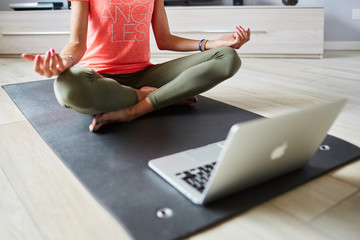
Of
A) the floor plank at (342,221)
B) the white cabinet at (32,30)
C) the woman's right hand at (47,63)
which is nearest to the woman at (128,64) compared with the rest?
the woman's right hand at (47,63)

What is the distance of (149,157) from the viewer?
109 cm

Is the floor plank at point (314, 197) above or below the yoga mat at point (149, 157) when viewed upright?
below

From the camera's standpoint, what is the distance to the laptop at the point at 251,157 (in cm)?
71

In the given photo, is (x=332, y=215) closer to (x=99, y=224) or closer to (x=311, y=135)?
(x=311, y=135)

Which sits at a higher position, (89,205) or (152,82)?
(152,82)

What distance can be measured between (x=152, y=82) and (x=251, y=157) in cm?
87

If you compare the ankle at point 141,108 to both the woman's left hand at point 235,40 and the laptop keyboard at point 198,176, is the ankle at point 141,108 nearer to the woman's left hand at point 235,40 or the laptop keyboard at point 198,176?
the woman's left hand at point 235,40

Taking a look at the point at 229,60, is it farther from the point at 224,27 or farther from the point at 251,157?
the point at 224,27

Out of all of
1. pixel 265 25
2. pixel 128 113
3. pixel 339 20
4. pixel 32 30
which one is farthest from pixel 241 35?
pixel 32 30

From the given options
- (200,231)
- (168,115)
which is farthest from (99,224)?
(168,115)

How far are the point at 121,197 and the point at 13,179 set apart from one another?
0.36 metres

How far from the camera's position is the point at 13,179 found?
1010 mm

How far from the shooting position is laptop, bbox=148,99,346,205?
707 millimetres

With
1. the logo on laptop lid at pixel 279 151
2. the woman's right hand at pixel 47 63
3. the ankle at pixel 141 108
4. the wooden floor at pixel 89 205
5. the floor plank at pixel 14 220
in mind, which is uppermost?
the woman's right hand at pixel 47 63
